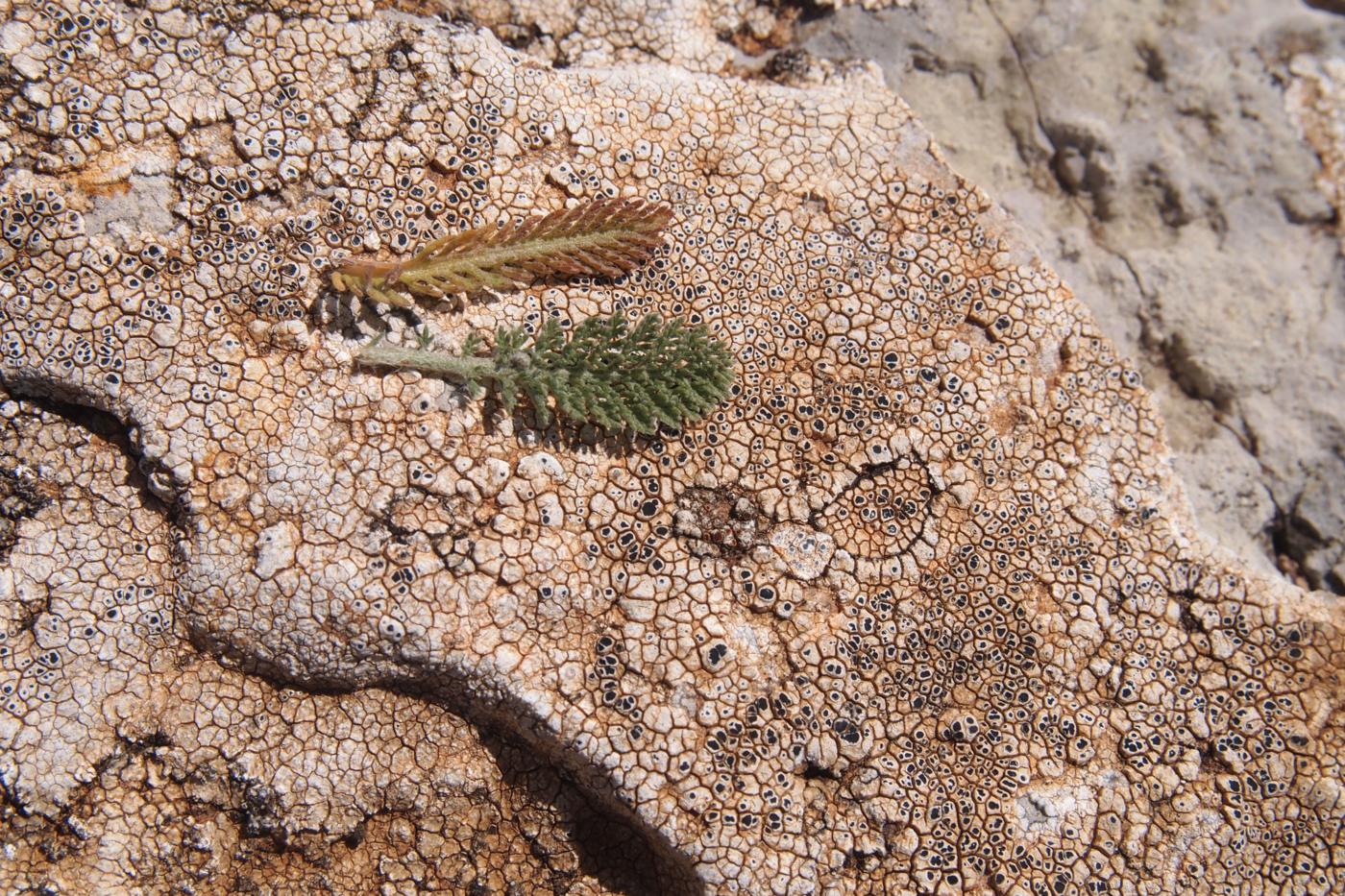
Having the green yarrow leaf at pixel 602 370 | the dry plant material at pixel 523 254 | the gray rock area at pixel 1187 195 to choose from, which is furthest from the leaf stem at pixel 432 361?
the gray rock area at pixel 1187 195

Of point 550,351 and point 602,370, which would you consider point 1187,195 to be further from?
point 550,351

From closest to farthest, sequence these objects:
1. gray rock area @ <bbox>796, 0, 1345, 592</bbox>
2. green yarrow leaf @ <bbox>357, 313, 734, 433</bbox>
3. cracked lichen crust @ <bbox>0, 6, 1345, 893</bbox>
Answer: cracked lichen crust @ <bbox>0, 6, 1345, 893</bbox>, green yarrow leaf @ <bbox>357, 313, 734, 433</bbox>, gray rock area @ <bbox>796, 0, 1345, 592</bbox>

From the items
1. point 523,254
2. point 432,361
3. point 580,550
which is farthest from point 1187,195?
point 432,361

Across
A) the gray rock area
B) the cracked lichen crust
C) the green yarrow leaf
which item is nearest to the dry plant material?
the cracked lichen crust

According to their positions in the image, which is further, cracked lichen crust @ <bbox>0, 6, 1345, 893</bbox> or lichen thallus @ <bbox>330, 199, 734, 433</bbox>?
lichen thallus @ <bbox>330, 199, 734, 433</bbox>

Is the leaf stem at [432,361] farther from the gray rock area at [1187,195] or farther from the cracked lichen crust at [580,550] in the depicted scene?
the gray rock area at [1187,195]

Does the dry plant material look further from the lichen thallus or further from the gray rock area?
the gray rock area

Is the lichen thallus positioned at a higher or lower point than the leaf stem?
higher

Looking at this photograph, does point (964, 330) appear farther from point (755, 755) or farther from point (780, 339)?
point (755, 755)
